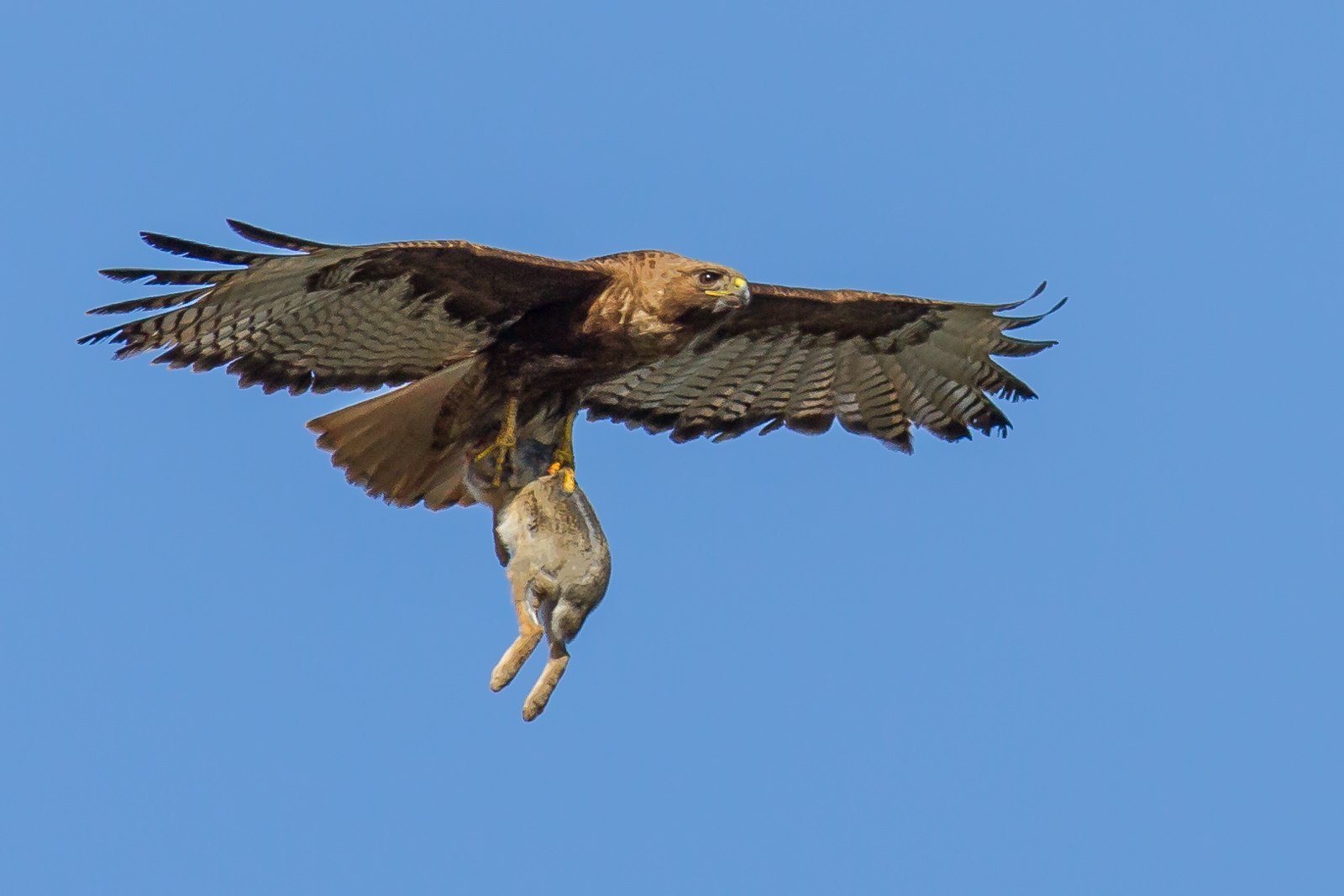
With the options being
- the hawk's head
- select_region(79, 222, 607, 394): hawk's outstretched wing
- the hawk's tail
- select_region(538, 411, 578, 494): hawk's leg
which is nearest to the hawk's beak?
the hawk's head

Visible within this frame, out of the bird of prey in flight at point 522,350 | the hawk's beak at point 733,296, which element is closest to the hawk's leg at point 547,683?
the bird of prey in flight at point 522,350

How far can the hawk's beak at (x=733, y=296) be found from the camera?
35.1 ft

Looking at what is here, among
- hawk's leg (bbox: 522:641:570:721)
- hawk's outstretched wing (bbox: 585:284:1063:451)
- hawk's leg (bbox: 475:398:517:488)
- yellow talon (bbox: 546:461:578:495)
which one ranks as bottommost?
hawk's leg (bbox: 522:641:570:721)

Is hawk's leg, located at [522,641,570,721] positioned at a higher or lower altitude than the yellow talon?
lower

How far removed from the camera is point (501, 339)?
1112 centimetres

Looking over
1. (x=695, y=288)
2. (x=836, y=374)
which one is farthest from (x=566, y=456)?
(x=836, y=374)

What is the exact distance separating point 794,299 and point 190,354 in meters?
2.98

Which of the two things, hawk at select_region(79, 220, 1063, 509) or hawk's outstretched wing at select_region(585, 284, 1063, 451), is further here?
hawk's outstretched wing at select_region(585, 284, 1063, 451)

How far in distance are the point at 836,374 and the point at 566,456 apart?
1893 mm

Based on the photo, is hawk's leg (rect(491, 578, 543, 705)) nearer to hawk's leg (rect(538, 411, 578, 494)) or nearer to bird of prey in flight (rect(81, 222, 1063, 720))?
bird of prey in flight (rect(81, 222, 1063, 720))

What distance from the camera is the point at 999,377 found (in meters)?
12.6

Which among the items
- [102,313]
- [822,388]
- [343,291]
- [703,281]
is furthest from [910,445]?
[102,313]

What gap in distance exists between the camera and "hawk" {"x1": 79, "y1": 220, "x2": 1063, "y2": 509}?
414 inches

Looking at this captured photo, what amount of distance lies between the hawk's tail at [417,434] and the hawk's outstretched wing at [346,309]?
0.48ft
